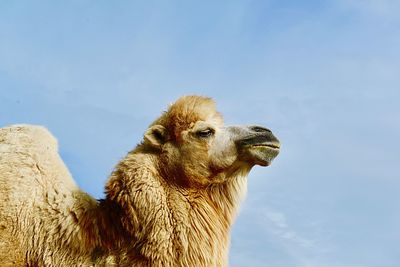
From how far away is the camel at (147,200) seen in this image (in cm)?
720

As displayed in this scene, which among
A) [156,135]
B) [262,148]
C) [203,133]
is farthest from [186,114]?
[262,148]

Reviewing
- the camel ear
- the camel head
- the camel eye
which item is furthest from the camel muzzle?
the camel ear

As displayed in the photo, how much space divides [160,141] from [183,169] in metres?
0.45

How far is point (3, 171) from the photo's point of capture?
748 cm

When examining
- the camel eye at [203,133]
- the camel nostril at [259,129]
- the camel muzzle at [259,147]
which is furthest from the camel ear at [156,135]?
the camel nostril at [259,129]

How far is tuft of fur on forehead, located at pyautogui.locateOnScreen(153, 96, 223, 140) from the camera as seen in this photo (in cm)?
767

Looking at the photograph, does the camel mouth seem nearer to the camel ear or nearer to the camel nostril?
the camel nostril

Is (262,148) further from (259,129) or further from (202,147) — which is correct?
(202,147)

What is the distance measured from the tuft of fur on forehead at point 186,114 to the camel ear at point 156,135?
0.06 metres

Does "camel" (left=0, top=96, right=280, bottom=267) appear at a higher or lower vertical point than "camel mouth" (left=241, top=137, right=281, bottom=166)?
lower

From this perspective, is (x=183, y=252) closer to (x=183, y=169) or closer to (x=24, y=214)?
(x=183, y=169)

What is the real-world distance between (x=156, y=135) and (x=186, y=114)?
→ 1.26ft

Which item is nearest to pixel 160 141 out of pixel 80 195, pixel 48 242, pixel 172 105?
pixel 172 105

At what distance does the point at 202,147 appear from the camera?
754 centimetres
